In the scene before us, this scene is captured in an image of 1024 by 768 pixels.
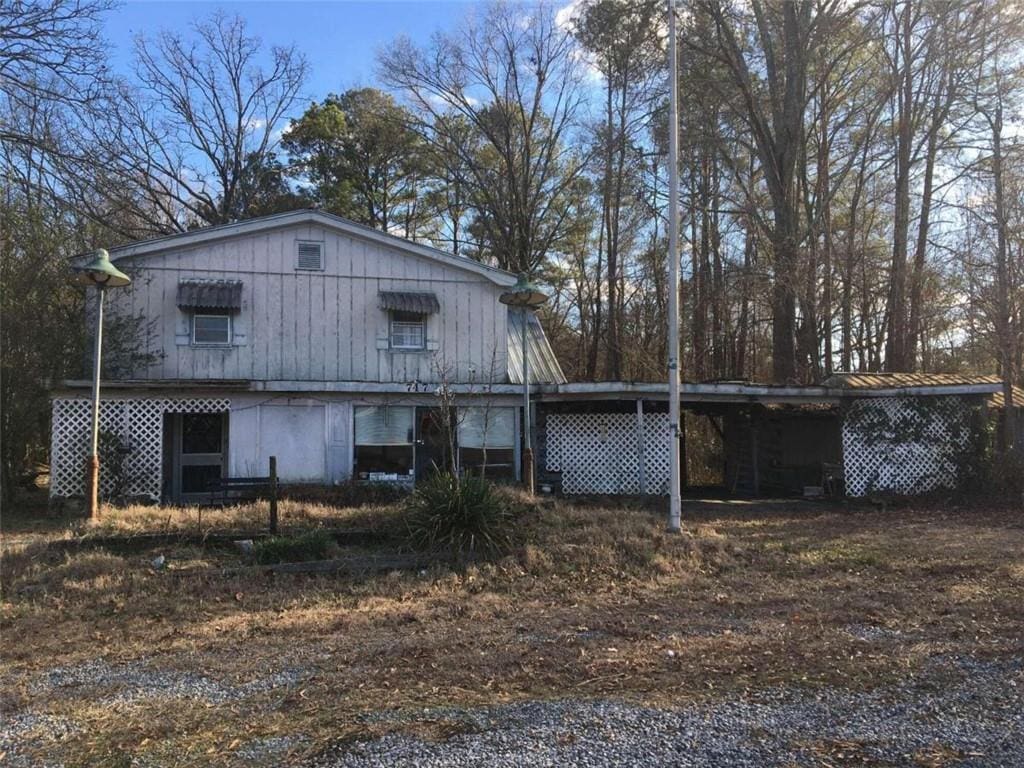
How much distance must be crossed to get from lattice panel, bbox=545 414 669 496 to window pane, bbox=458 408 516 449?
32.0 inches

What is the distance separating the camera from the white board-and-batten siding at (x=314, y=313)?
46.1 feet

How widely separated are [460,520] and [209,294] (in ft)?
26.5

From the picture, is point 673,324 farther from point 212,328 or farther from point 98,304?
point 212,328

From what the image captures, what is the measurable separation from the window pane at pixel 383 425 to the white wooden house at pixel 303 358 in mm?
20

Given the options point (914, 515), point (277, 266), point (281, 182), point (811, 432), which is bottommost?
point (914, 515)

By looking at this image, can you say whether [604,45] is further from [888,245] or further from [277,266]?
[277,266]

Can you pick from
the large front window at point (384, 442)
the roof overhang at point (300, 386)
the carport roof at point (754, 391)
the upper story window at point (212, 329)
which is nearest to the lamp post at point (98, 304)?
the roof overhang at point (300, 386)

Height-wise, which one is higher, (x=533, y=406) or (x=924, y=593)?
(x=533, y=406)

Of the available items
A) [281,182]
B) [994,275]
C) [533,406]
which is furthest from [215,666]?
[281,182]

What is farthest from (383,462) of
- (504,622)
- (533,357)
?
(504,622)

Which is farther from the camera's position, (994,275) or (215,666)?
(994,275)

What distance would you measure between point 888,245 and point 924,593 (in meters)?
19.2

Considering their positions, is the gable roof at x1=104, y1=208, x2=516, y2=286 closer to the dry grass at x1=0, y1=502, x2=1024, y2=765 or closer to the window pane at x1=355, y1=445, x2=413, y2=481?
the window pane at x1=355, y1=445, x2=413, y2=481

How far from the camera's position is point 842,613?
6.44 m
